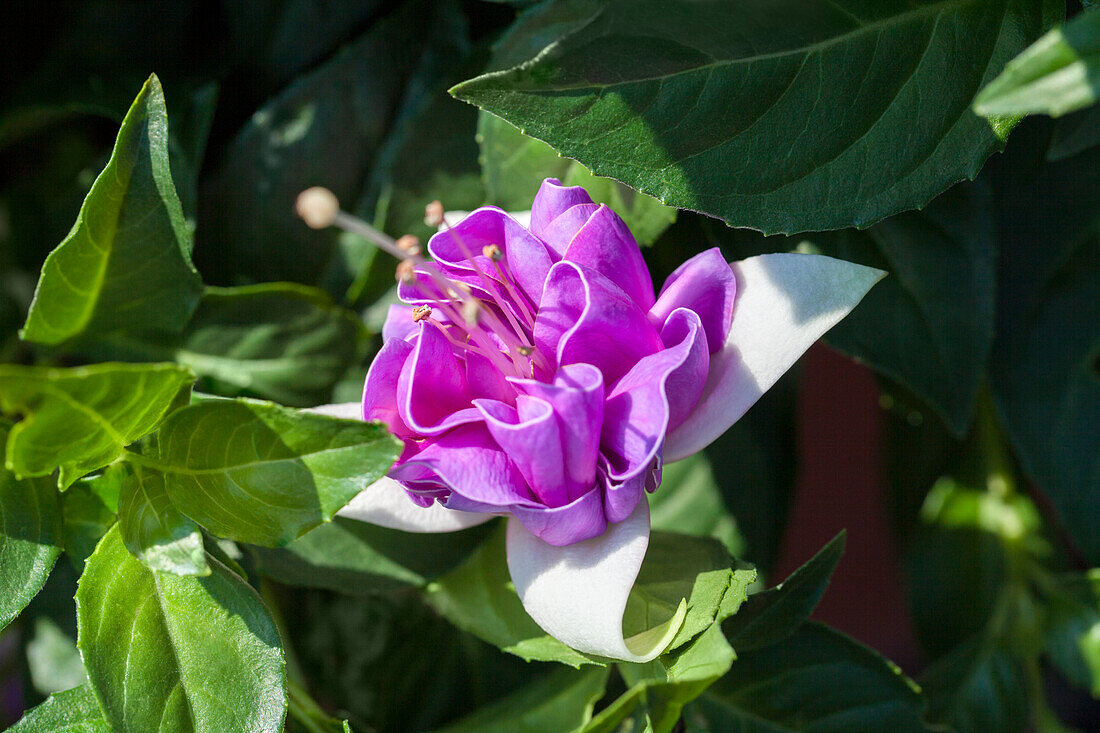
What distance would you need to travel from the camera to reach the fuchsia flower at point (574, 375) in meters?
0.31

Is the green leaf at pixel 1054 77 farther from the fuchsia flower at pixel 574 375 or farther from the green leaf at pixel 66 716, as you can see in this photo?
the green leaf at pixel 66 716

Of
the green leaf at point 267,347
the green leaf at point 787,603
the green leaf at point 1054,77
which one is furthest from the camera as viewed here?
the green leaf at point 267,347

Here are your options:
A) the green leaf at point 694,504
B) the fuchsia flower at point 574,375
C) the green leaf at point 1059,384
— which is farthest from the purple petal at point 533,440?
the green leaf at point 1059,384

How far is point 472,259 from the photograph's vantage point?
344 millimetres

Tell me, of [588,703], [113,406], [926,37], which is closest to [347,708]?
[588,703]

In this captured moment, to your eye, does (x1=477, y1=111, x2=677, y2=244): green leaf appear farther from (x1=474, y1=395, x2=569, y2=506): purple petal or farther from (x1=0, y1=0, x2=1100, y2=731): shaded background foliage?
(x1=474, y1=395, x2=569, y2=506): purple petal

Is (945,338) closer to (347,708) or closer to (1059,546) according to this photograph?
(1059,546)

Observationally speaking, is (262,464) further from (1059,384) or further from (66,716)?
(1059,384)

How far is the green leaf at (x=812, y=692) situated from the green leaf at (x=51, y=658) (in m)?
0.33

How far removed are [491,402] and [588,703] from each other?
0.18 m

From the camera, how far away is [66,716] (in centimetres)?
36

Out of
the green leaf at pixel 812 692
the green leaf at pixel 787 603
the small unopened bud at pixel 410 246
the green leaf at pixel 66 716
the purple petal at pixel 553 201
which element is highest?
the purple petal at pixel 553 201

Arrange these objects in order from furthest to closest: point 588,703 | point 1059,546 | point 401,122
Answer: point 1059,546
point 401,122
point 588,703

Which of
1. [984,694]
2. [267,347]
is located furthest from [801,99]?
[984,694]
